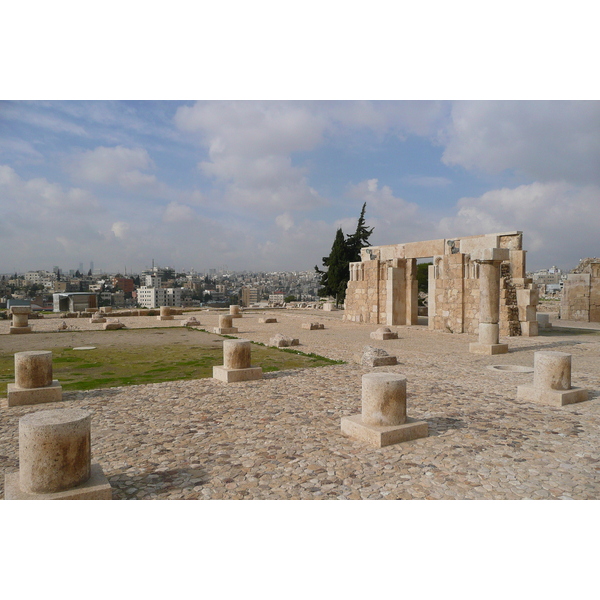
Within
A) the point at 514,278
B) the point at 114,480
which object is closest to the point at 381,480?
the point at 114,480

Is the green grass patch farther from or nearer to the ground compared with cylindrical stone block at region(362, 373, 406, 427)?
nearer to the ground

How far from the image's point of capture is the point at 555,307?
33.2 m

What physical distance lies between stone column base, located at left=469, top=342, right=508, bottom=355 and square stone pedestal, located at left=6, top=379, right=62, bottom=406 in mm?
10552

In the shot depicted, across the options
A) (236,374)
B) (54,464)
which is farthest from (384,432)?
(236,374)

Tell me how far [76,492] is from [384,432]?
332cm

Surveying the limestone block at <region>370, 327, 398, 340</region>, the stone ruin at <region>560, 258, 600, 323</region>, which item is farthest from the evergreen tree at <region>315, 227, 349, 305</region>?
the limestone block at <region>370, 327, 398, 340</region>

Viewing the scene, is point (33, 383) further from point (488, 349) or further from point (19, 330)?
point (19, 330)

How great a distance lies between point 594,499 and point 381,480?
1.88 metres

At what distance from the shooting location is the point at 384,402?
230 inches

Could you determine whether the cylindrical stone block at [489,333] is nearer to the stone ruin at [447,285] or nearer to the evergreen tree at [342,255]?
the stone ruin at [447,285]

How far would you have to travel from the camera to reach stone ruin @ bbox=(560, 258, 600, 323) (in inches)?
953

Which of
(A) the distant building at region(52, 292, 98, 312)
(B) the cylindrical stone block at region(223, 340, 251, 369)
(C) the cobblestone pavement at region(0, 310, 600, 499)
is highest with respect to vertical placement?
(A) the distant building at region(52, 292, 98, 312)

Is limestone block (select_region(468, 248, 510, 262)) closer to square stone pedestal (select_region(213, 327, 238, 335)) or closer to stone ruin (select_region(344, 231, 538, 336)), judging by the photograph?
stone ruin (select_region(344, 231, 538, 336))

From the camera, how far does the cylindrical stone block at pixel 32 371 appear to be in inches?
308
